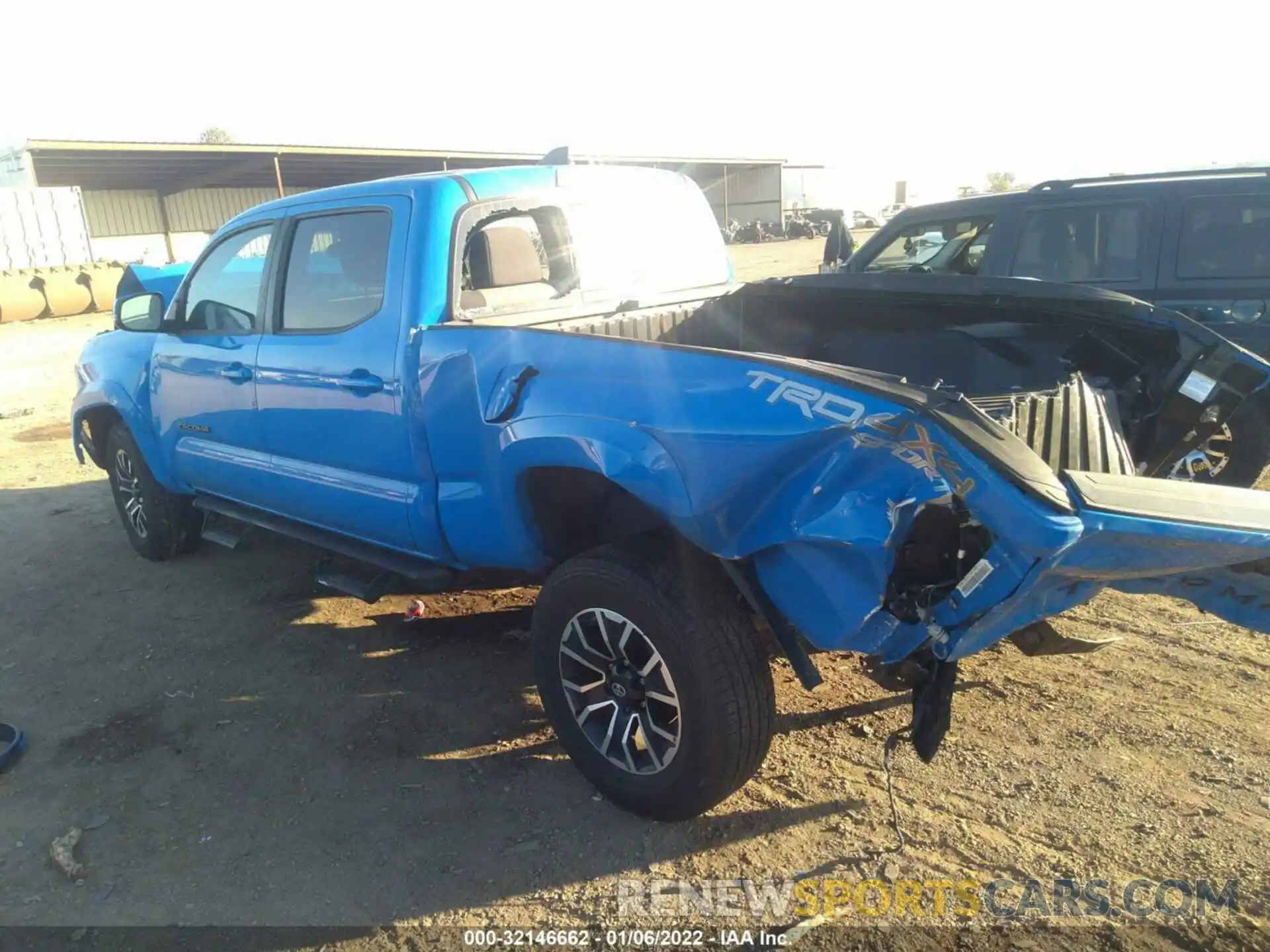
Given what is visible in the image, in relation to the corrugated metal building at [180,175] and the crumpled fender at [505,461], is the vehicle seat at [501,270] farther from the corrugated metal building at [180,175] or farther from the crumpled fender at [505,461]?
the corrugated metal building at [180,175]

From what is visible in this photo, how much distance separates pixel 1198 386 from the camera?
314cm

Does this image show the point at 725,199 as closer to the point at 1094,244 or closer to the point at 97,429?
the point at 1094,244

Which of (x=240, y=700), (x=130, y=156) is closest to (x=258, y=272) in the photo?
(x=240, y=700)

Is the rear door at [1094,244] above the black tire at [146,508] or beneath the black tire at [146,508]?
above

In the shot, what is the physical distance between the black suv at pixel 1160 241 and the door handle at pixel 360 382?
4050 millimetres

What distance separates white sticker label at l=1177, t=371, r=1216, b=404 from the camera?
3127 millimetres

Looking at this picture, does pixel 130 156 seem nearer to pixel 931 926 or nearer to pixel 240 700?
pixel 240 700

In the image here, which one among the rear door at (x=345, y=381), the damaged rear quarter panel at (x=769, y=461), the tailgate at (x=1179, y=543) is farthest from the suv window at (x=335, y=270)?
the tailgate at (x=1179, y=543)

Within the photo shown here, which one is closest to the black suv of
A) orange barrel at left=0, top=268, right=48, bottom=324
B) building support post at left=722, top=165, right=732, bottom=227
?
orange barrel at left=0, top=268, right=48, bottom=324

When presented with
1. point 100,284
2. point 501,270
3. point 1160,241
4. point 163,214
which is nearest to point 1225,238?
point 1160,241

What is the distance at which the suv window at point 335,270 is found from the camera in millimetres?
3811

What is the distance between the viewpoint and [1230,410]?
316 centimetres

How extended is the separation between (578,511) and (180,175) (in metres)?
30.7

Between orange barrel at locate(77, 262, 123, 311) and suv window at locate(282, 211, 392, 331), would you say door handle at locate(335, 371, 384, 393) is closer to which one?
suv window at locate(282, 211, 392, 331)
